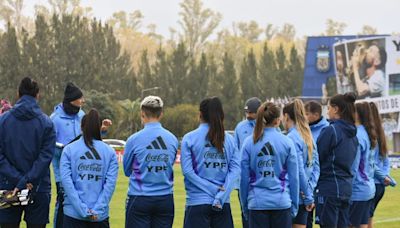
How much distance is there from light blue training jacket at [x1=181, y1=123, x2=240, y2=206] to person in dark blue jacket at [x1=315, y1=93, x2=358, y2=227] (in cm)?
174

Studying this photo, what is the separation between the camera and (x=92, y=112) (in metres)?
9.74

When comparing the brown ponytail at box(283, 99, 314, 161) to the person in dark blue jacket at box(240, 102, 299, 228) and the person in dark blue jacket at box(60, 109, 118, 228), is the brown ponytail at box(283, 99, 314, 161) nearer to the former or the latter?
the person in dark blue jacket at box(240, 102, 299, 228)

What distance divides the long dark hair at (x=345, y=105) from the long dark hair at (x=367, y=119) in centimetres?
83

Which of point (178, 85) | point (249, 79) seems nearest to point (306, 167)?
point (178, 85)

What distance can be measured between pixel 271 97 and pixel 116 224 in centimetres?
6987

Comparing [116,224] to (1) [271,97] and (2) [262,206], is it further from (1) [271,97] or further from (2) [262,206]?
(1) [271,97]

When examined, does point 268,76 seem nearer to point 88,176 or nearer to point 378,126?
point 378,126

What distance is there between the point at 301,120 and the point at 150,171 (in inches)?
81.7

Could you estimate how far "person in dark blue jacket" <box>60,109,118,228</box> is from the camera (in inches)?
380

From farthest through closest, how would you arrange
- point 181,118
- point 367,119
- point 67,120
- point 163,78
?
point 163,78 → point 181,118 → point 367,119 → point 67,120

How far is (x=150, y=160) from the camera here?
9680 mm

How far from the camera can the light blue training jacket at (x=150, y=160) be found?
381 inches

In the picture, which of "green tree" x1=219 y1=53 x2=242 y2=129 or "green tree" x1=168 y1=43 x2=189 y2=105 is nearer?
"green tree" x1=219 y1=53 x2=242 y2=129

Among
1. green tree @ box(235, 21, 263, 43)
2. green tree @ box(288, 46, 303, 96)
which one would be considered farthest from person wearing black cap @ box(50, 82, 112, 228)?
green tree @ box(235, 21, 263, 43)
